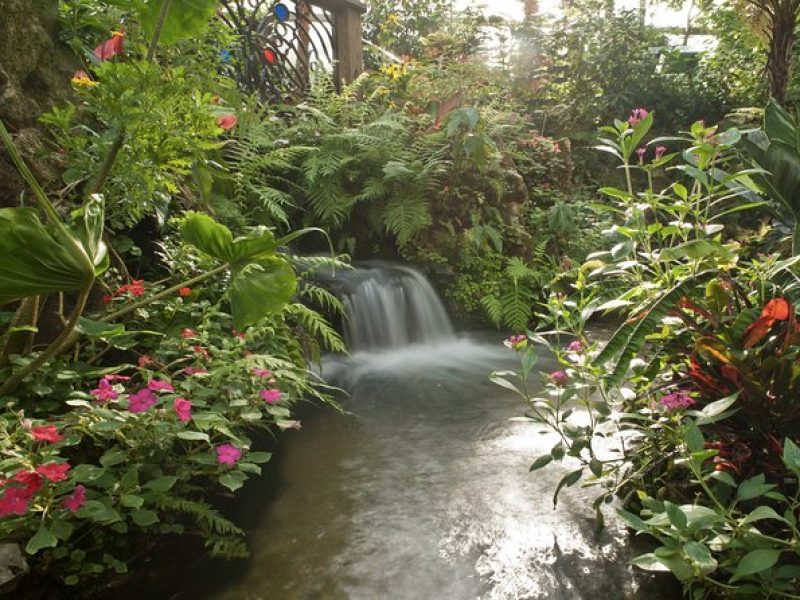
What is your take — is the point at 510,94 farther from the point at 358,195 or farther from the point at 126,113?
the point at 126,113

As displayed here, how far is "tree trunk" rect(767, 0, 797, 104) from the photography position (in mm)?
6094

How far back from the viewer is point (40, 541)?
126cm

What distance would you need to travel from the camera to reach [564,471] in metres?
2.35

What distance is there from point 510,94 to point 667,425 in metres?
8.10

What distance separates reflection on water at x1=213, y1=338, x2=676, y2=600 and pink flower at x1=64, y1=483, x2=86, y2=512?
57 cm

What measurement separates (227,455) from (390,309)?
10.2 feet

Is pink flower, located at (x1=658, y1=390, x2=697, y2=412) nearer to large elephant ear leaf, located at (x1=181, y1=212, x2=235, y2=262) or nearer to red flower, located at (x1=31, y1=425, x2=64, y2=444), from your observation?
large elephant ear leaf, located at (x1=181, y1=212, x2=235, y2=262)

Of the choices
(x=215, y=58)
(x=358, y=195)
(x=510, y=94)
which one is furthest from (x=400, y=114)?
(x=510, y=94)

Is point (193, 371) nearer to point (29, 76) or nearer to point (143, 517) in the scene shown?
point (143, 517)

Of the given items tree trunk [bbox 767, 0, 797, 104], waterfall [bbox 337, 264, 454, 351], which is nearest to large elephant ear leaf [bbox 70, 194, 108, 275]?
waterfall [bbox 337, 264, 454, 351]

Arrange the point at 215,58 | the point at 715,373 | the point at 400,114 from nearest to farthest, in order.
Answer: the point at 715,373, the point at 215,58, the point at 400,114

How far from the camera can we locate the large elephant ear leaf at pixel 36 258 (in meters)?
0.99

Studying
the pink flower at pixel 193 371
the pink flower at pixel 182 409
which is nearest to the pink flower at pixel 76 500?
the pink flower at pixel 182 409

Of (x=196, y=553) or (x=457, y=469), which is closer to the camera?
(x=196, y=553)
